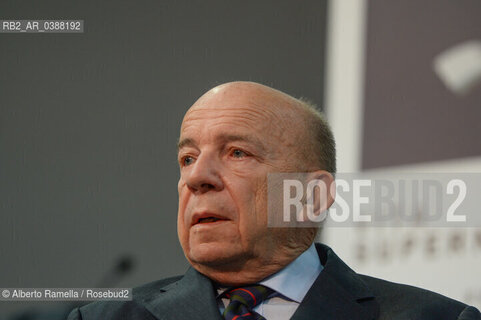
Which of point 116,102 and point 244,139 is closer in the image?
point 244,139

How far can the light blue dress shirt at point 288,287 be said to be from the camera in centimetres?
235

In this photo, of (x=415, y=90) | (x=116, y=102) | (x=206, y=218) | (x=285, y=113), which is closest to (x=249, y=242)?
(x=206, y=218)

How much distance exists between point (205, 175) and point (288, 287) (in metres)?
0.42

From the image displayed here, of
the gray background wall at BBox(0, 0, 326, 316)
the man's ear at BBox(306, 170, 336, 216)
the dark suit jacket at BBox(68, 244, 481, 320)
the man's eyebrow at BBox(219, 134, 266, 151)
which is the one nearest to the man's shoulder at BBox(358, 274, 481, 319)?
the dark suit jacket at BBox(68, 244, 481, 320)

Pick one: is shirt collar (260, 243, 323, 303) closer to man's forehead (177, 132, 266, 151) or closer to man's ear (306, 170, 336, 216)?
man's ear (306, 170, 336, 216)

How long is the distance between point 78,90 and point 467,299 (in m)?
1.81

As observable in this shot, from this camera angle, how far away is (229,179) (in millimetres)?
2354

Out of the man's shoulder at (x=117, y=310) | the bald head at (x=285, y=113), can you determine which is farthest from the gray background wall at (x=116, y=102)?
the bald head at (x=285, y=113)

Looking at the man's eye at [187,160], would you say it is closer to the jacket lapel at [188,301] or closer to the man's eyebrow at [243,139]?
the man's eyebrow at [243,139]

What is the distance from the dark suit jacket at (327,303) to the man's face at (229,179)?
11cm

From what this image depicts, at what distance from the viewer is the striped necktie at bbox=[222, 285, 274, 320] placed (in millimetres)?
2283

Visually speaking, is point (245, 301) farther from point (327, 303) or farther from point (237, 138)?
point (237, 138)

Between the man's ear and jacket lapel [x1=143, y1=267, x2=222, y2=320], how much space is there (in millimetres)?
417

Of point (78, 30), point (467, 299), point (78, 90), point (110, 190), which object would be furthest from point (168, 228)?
point (467, 299)
